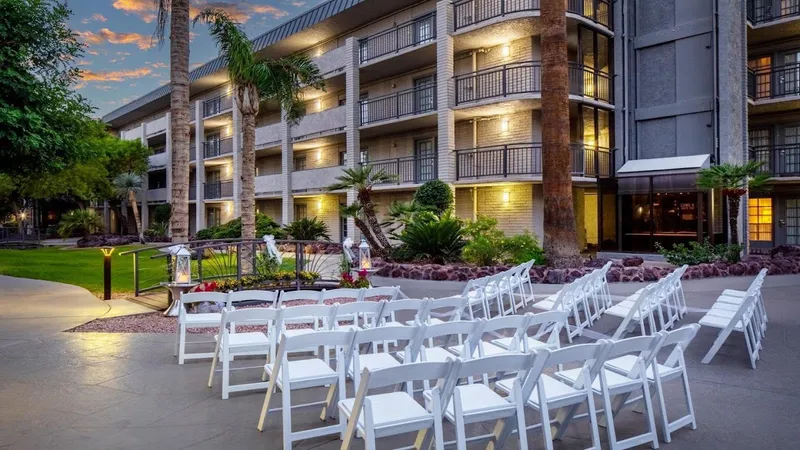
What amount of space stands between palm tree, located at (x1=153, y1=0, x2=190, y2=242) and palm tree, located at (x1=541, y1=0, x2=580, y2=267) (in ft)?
30.4

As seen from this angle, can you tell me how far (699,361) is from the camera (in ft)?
22.5

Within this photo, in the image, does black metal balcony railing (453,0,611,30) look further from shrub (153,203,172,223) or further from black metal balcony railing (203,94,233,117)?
shrub (153,203,172,223)

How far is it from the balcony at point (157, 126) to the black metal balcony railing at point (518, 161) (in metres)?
32.1

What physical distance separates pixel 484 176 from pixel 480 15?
21.0 feet

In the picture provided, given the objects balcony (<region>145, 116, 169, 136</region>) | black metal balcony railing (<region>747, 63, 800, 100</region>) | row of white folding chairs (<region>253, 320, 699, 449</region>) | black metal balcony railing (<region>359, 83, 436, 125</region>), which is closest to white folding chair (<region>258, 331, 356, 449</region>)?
row of white folding chairs (<region>253, 320, 699, 449</region>)

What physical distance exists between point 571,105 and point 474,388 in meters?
19.5

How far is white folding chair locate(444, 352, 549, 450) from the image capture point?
138 inches

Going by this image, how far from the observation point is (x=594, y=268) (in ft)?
48.2

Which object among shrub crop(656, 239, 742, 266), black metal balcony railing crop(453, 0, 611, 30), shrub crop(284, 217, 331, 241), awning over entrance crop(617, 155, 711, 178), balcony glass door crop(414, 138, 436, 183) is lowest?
shrub crop(656, 239, 742, 266)

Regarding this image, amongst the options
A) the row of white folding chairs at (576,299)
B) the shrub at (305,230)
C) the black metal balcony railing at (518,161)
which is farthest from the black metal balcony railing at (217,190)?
the row of white folding chairs at (576,299)

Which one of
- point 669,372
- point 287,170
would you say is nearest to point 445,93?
point 287,170

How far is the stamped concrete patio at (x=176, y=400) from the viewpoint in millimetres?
4441

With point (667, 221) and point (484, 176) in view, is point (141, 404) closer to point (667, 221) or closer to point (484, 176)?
point (484, 176)

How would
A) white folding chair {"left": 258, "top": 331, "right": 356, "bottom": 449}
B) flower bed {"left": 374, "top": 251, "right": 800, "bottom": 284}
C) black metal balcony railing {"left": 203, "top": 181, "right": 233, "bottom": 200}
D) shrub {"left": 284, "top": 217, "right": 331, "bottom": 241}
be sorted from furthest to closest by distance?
black metal balcony railing {"left": 203, "top": 181, "right": 233, "bottom": 200} → shrub {"left": 284, "top": 217, "right": 331, "bottom": 241} → flower bed {"left": 374, "top": 251, "right": 800, "bottom": 284} → white folding chair {"left": 258, "top": 331, "right": 356, "bottom": 449}
